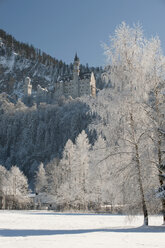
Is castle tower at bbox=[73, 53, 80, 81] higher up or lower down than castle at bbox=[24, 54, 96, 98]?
higher up

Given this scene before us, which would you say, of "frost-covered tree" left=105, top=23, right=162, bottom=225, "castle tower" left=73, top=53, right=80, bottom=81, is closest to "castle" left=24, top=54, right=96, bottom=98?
"castle tower" left=73, top=53, right=80, bottom=81

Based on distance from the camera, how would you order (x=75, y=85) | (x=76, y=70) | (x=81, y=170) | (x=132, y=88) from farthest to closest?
(x=76, y=70) < (x=75, y=85) < (x=81, y=170) < (x=132, y=88)

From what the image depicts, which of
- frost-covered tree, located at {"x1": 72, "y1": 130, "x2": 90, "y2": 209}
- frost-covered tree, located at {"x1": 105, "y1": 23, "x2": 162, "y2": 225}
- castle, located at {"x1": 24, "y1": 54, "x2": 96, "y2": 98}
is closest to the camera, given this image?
frost-covered tree, located at {"x1": 105, "y1": 23, "x2": 162, "y2": 225}

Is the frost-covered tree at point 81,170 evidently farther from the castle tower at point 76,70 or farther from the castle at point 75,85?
the castle tower at point 76,70

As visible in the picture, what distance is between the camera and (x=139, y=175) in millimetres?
12258

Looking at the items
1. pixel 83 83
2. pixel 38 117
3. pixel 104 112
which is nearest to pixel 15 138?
pixel 38 117

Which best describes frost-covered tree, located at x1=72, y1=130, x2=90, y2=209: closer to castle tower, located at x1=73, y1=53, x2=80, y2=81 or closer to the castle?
the castle

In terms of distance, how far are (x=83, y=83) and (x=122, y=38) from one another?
138091 mm

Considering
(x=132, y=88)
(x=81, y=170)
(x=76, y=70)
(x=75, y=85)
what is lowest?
(x=81, y=170)

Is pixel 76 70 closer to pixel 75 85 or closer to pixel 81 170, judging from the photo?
pixel 75 85

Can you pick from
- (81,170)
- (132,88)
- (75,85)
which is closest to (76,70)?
(75,85)

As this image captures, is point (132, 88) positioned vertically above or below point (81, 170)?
above

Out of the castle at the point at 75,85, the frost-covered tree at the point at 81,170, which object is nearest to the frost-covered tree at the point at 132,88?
the frost-covered tree at the point at 81,170

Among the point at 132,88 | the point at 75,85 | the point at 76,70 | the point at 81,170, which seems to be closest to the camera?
the point at 132,88
